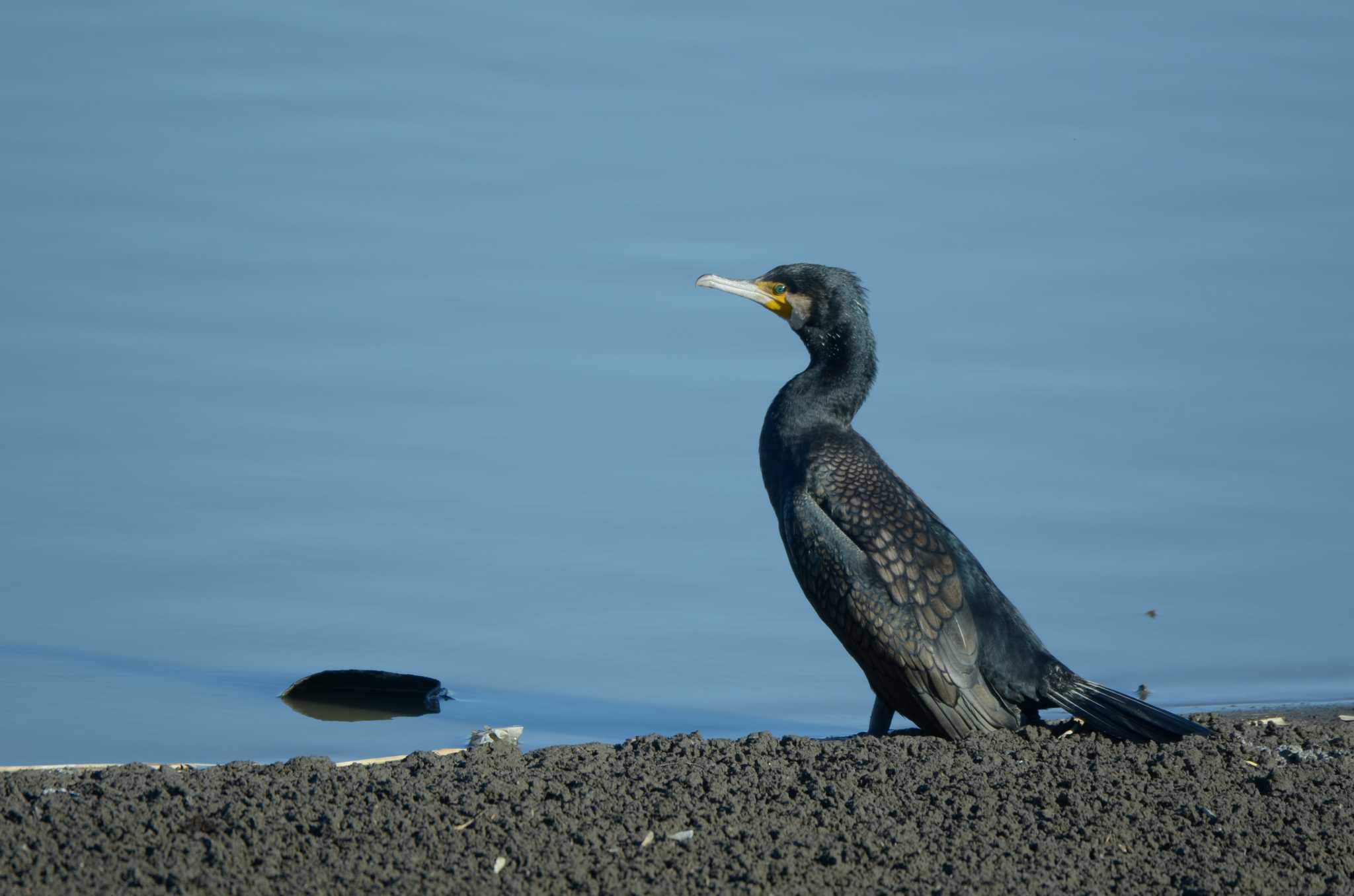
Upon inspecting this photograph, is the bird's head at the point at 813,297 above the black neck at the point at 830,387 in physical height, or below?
above

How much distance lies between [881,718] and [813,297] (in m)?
1.71

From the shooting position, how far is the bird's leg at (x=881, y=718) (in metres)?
5.90

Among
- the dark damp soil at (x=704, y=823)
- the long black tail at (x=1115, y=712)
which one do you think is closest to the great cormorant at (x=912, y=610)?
the long black tail at (x=1115, y=712)

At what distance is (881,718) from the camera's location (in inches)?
233

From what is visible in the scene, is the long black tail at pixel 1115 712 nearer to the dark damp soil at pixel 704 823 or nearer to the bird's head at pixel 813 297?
the dark damp soil at pixel 704 823

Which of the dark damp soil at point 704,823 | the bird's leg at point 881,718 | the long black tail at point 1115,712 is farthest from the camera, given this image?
the bird's leg at point 881,718

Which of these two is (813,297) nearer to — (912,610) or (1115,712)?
(912,610)

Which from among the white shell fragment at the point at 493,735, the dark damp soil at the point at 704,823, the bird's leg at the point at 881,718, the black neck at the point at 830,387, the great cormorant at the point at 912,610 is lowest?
the dark damp soil at the point at 704,823

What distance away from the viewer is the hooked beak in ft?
21.6

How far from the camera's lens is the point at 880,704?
592cm

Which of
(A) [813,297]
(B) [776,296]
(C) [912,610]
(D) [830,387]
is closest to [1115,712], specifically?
(C) [912,610]

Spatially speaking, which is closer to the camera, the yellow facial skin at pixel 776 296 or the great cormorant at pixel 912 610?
the great cormorant at pixel 912 610

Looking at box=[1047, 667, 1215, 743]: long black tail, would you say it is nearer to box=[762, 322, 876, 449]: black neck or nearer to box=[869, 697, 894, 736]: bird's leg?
box=[869, 697, 894, 736]: bird's leg

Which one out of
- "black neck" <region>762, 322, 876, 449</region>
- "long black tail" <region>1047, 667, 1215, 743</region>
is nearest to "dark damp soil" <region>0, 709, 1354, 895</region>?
"long black tail" <region>1047, 667, 1215, 743</region>
